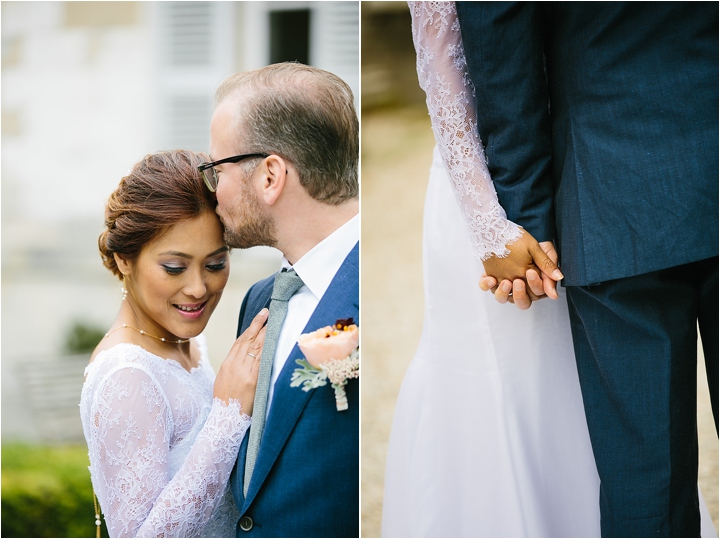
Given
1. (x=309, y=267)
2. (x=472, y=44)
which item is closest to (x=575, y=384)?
(x=309, y=267)

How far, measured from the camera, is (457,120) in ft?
5.90

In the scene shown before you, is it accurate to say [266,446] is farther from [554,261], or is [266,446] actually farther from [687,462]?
[687,462]

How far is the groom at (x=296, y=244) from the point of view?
6.07 feet

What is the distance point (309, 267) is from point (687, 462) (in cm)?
103

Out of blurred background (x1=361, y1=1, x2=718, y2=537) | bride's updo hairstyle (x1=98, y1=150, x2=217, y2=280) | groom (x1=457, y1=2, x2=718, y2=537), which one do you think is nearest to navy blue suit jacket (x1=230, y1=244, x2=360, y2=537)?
bride's updo hairstyle (x1=98, y1=150, x2=217, y2=280)

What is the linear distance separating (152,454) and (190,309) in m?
0.42

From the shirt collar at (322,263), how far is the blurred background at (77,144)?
0.26 m

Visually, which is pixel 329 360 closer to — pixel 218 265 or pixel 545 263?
pixel 218 265

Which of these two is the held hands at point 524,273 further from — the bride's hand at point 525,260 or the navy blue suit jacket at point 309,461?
the navy blue suit jacket at point 309,461

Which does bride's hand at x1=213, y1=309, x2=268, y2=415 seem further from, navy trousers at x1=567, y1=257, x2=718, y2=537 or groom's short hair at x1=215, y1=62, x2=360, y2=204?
navy trousers at x1=567, y1=257, x2=718, y2=537

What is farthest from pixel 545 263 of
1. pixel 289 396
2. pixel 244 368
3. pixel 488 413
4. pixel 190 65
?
pixel 190 65

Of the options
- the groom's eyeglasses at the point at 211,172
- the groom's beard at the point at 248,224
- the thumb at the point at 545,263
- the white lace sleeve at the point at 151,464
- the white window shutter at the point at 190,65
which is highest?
the white window shutter at the point at 190,65

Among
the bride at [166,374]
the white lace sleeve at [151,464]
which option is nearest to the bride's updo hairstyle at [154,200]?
the bride at [166,374]

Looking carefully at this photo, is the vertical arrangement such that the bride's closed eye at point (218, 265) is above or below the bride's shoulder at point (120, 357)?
above
